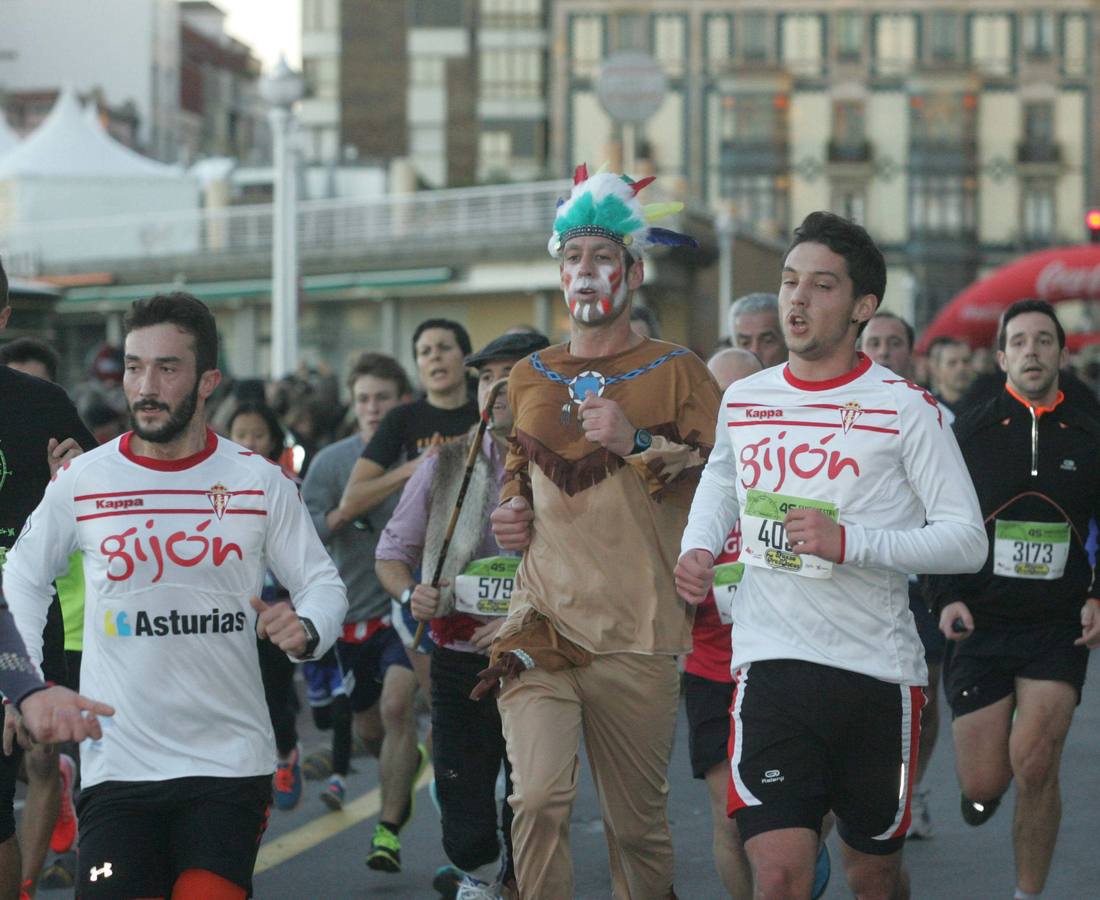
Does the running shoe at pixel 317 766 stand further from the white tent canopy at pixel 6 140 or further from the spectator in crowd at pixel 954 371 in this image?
the white tent canopy at pixel 6 140

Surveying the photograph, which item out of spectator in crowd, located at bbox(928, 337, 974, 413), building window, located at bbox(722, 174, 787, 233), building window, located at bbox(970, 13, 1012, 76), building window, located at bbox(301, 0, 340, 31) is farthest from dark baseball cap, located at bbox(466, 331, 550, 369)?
building window, located at bbox(970, 13, 1012, 76)

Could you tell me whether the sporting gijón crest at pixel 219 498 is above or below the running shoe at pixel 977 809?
above

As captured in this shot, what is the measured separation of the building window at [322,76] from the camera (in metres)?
71.8

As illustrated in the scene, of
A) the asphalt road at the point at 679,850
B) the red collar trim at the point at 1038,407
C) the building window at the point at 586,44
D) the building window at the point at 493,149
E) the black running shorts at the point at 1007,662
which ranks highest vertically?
the building window at the point at 586,44

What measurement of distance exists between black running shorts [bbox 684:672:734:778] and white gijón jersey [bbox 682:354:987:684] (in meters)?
1.39

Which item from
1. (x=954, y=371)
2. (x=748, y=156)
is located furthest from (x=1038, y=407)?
(x=748, y=156)

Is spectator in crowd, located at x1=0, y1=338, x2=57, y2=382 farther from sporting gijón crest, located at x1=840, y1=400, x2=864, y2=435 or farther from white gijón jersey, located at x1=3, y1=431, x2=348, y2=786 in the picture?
sporting gijón crest, located at x1=840, y1=400, x2=864, y2=435

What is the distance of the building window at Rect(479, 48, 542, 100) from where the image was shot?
234ft

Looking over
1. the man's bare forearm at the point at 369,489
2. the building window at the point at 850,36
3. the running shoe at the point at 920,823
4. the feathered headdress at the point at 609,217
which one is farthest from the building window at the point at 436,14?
the feathered headdress at the point at 609,217

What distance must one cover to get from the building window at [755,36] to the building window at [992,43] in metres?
8.19

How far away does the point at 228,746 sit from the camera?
179 inches

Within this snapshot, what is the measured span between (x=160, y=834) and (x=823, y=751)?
1.64 m

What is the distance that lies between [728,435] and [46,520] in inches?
69.9

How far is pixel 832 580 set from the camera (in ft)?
15.7
